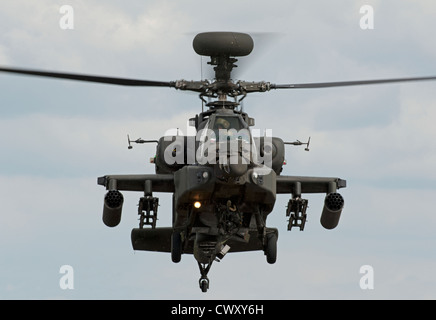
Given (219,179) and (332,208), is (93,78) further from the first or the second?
(332,208)

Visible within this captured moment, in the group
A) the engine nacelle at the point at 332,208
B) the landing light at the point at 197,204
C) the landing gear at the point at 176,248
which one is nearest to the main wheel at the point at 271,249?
the engine nacelle at the point at 332,208

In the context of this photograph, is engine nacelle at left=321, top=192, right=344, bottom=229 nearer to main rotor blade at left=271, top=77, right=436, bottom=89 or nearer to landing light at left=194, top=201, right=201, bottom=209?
main rotor blade at left=271, top=77, right=436, bottom=89

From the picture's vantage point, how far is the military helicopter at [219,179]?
26.5 metres

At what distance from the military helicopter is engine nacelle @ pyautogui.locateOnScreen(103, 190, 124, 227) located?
0.09 feet

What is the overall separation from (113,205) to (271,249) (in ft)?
15.5

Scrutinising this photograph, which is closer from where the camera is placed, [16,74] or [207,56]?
[16,74]

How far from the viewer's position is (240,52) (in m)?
29.8

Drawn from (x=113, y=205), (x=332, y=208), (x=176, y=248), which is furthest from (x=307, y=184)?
(x=113, y=205)

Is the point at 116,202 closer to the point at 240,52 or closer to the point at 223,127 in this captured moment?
the point at 223,127

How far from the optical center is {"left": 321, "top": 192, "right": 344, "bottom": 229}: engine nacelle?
96.0ft

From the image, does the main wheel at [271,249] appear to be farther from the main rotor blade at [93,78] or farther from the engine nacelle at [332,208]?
the main rotor blade at [93,78]

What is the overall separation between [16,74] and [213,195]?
594 centimetres

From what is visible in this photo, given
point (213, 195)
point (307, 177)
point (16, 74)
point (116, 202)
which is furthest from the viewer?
point (307, 177)

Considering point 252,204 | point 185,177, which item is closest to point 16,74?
point 185,177
